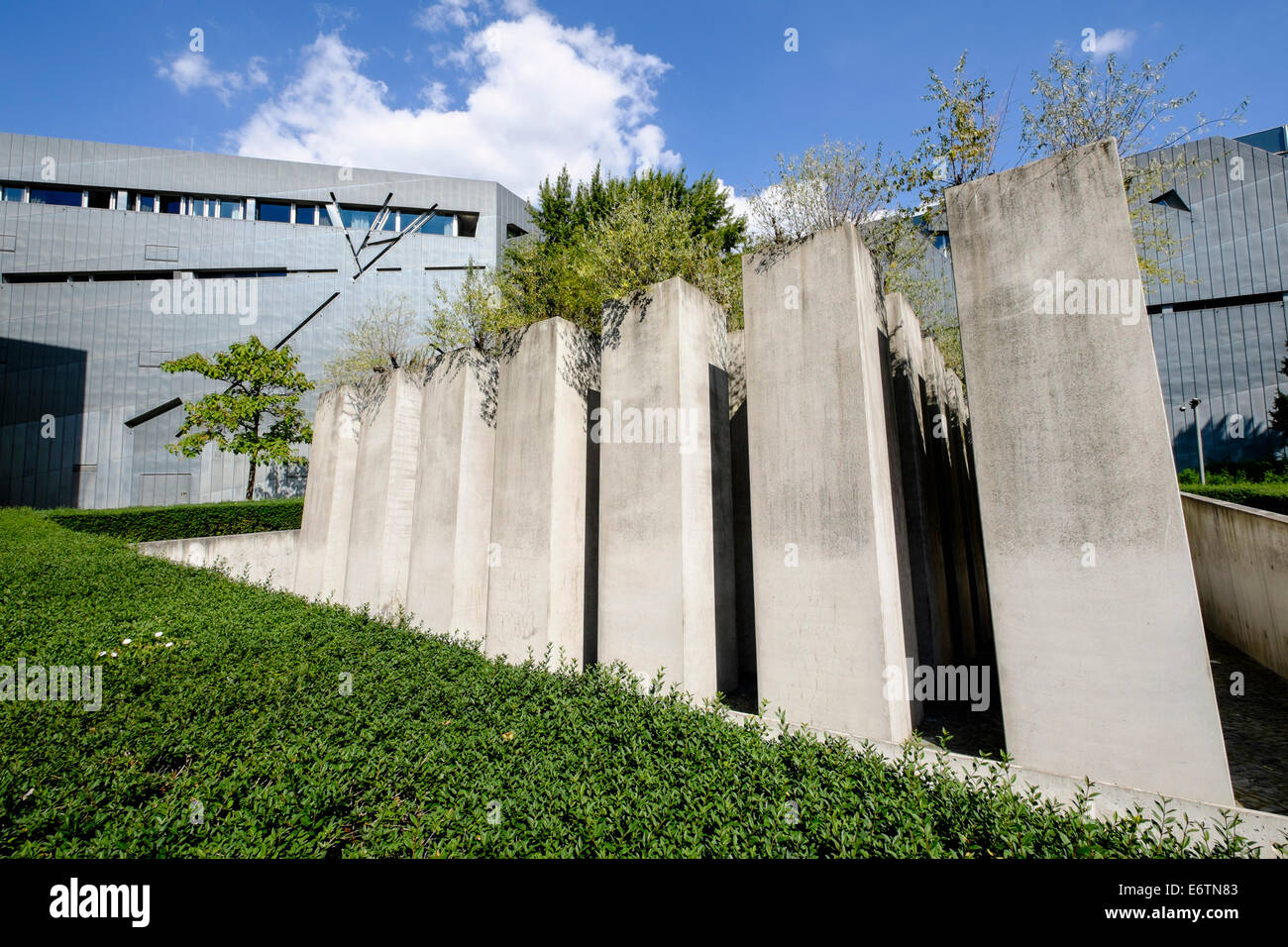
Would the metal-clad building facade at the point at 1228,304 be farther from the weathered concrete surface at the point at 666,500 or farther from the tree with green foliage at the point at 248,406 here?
the tree with green foliage at the point at 248,406

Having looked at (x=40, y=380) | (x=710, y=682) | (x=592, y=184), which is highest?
(x=592, y=184)

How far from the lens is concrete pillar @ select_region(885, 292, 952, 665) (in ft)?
21.9

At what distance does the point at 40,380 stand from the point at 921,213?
32.6m

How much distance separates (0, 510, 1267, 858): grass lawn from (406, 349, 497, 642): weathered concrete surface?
2.66 meters

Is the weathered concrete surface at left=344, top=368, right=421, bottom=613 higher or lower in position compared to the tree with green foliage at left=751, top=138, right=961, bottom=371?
lower

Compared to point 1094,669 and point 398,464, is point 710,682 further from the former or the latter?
point 398,464

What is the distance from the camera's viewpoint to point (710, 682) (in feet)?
20.8

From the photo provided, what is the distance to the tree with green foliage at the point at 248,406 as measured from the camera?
1931cm

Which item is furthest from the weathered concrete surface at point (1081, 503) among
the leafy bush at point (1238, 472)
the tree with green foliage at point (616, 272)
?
the leafy bush at point (1238, 472)

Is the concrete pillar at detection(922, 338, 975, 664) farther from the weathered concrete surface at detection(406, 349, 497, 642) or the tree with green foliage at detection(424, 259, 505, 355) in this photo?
the tree with green foliage at detection(424, 259, 505, 355)

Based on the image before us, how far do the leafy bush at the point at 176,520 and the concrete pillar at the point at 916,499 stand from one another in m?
17.0

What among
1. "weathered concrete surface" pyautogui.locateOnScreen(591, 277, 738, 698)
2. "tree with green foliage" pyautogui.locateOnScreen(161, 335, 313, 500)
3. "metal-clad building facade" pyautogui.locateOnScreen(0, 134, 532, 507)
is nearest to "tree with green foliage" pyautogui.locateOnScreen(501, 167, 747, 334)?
"weathered concrete surface" pyautogui.locateOnScreen(591, 277, 738, 698)

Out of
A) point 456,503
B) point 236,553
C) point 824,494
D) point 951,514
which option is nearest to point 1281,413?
point 951,514
